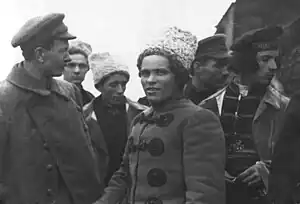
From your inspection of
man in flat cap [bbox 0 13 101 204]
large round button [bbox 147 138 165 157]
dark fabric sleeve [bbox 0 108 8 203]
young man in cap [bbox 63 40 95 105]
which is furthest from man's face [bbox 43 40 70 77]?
young man in cap [bbox 63 40 95 105]

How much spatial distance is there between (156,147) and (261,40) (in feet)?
3.34

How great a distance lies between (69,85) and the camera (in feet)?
12.2

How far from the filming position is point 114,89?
4.60 metres

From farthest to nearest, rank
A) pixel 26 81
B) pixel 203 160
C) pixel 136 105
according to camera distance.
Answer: pixel 136 105 < pixel 26 81 < pixel 203 160

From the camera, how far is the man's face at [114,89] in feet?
14.9

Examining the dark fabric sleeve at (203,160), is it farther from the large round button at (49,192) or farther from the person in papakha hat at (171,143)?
the large round button at (49,192)

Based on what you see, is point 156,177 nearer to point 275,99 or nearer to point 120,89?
point 275,99

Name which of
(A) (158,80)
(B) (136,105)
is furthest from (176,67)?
(B) (136,105)

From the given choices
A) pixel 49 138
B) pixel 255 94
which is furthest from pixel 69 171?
pixel 255 94

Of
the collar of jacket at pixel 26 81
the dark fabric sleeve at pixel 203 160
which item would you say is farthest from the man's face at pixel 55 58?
the dark fabric sleeve at pixel 203 160

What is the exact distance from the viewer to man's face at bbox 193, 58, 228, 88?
403 centimetres

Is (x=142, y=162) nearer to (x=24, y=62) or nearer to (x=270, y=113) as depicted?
(x=270, y=113)

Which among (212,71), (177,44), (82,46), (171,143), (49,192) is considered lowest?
(49,192)

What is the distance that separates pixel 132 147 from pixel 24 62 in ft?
3.21
